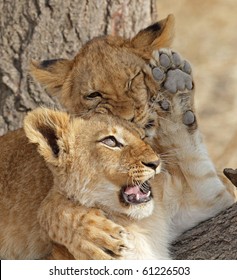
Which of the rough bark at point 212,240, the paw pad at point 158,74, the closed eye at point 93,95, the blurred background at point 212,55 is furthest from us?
the blurred background at point 212,55

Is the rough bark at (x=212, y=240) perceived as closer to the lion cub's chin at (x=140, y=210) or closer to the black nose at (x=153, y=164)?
the lion cub's chin at (x=140, y=210)

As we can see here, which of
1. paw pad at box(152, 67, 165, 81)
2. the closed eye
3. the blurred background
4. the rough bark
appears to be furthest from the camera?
the blurred background

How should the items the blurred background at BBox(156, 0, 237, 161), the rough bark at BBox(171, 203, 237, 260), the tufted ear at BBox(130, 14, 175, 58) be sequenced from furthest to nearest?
1. the blurred background at BBox(156, 0, 237, 161)
2. the tufted ear at BBox(130, 14, 175, 58)
3. the rough bark at BBox(171, 203, 237, 260)

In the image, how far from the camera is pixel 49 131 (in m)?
4.30

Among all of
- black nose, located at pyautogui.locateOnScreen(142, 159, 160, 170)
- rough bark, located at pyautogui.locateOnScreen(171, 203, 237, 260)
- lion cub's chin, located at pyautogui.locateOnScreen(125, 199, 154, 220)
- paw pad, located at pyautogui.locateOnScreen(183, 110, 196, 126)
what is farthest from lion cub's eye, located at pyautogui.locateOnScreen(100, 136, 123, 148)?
rough bark, located at pyautogui.locateOnScreen(171, 203, 237, 260)

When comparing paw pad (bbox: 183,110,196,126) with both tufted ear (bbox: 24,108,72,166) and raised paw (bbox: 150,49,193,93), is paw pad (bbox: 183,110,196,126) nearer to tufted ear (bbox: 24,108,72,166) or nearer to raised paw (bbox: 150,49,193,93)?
raised paw (bbox: 150,49,193,93)

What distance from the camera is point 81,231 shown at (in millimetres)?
4133

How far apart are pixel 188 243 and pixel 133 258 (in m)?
0.30

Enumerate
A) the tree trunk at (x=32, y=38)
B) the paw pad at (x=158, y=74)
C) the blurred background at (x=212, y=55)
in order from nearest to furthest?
the paw pad at (x=158, y=74), the tree trunk at (x=32, y=38), the blurred background at (x=212, y=55)

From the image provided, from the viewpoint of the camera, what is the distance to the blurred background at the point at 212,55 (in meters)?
8.27

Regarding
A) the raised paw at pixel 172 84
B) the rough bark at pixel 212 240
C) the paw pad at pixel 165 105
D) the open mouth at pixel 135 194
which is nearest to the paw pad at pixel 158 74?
the raised paw at pixel 172 84

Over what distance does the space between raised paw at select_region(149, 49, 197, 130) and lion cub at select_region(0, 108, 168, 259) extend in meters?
0.19

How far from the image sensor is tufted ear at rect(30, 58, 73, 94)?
4934mm

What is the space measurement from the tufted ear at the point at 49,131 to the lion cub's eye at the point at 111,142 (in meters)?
0.16
